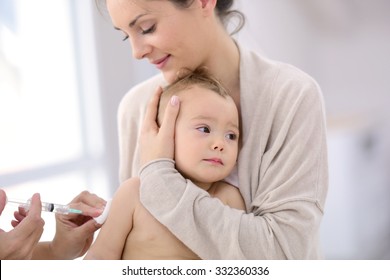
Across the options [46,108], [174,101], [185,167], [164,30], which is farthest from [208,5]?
[46,108]

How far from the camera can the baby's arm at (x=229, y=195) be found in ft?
3.48

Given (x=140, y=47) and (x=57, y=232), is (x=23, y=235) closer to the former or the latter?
(x=57, y=232)

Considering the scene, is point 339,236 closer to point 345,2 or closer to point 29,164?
point 345,2

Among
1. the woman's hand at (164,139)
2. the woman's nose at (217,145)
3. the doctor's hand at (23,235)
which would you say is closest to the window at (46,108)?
the doctor's hand at (23,235)

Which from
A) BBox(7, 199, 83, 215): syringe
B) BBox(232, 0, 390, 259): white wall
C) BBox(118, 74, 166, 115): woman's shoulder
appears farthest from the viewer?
BBox(232, 0, 390, 259): white wall

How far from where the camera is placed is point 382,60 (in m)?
1.38

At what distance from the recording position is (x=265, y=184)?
105 cm

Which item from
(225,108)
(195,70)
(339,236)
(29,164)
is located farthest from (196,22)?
(339,236)

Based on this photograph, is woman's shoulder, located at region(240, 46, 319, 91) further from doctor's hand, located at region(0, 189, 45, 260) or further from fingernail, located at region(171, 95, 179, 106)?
doctor's hand, located at region(0, 189, 45, 260)

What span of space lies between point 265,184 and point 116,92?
669mm

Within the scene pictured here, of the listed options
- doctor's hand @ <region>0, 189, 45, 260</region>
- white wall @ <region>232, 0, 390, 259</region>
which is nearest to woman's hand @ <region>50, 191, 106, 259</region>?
doctor's hand @ <region>0, 189, 45, 260</region>

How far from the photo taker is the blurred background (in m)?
1.40

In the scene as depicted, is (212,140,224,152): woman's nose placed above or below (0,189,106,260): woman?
above
